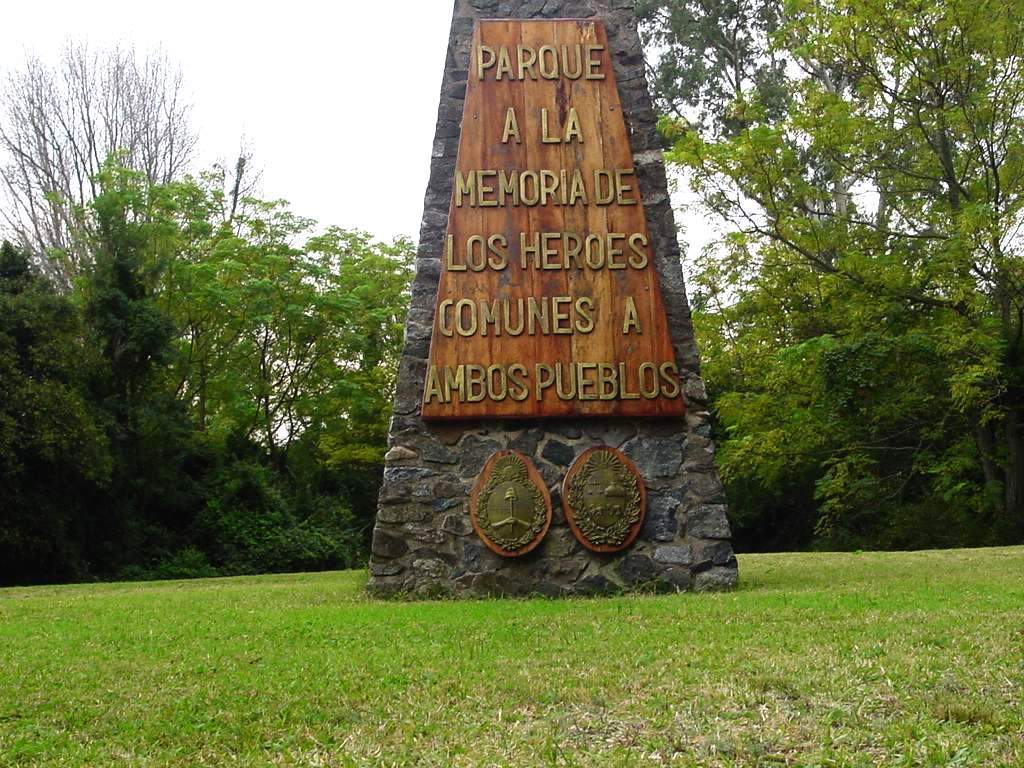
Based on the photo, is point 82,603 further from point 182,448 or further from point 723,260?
point 723,260

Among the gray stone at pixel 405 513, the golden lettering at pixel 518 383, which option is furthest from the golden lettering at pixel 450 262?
the gray stone at pixel 405 513

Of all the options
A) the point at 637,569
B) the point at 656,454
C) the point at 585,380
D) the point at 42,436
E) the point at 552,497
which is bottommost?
the point at 637,569

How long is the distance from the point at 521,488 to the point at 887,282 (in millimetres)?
11908

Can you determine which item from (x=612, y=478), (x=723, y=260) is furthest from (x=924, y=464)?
(x=612, y=478)

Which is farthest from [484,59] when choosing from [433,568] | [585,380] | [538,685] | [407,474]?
[538,685]

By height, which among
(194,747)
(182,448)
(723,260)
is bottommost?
(194,747)

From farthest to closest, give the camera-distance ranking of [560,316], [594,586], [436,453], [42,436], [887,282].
Result: 1. [887,282]
2. [42,436]
3. [560,316]
4. [436,453]
5. [594,586]

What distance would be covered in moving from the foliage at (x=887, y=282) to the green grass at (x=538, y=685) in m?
11.0

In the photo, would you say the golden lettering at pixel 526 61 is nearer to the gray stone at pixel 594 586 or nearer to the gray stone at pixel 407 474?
the gray stone at pixel 407 474

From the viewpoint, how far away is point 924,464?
825 inches

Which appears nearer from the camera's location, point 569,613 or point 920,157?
point 569,613

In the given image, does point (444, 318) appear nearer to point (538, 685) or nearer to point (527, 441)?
point (527, 441)

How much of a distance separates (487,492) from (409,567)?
907mm

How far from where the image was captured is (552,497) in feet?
31.5
